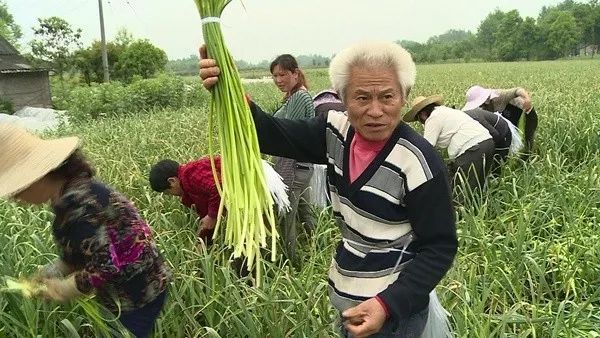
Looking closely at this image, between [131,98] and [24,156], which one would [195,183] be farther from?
[131,98]

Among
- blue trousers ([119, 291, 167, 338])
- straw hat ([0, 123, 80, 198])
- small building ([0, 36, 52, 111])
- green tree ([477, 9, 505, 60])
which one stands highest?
green tree ([477, 9, 505, 60])

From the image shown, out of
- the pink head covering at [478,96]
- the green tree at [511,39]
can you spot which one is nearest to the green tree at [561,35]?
the green tree at [511,39]

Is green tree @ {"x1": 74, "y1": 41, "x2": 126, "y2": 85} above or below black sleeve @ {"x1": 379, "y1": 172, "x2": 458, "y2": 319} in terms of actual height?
above

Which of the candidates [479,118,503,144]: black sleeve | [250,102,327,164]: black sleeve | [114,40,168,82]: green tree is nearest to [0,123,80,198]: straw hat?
[250,102,327,164]: black sleeve

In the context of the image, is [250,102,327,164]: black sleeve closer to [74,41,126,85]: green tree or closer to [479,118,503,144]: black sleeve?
[479,118,503,144]: black sleeve

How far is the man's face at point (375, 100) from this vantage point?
1203mm

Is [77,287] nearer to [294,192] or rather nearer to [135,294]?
[135,294]

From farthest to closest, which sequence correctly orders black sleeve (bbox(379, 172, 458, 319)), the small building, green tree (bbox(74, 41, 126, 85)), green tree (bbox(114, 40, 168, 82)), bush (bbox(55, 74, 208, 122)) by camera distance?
green tree (bbox(74, 41, 126, 85)) < green tree (bbox(114, 40, 168, 82)) < the small building < bush (bbox(55, 74, 208, 122)) < black sleeve (bbox(379, 172, 458, 319))

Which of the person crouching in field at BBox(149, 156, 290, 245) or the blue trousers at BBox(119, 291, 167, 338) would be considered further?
the person crouching in field at BBox(149, 156, 290, 245)

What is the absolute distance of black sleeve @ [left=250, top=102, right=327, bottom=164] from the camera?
4.78ft

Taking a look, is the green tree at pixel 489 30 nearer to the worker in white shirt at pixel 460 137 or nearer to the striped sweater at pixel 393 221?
the worker in white shirt at pixel 460 137

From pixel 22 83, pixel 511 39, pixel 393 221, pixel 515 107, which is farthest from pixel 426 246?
pixel 511 39

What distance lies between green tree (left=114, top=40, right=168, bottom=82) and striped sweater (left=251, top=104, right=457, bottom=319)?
24.9 metres

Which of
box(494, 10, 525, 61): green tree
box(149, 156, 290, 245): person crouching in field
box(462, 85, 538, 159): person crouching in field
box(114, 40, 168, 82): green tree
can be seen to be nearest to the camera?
box(149, 156, 290, 245): person crouching in field
